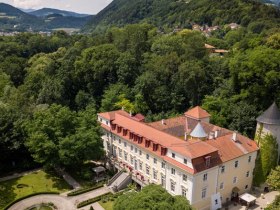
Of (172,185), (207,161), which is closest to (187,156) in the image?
(207,161)

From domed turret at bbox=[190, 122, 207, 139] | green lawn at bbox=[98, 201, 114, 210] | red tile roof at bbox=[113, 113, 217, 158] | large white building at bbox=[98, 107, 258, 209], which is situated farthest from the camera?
domed turret at bbox=[190, 122, 207, 139]

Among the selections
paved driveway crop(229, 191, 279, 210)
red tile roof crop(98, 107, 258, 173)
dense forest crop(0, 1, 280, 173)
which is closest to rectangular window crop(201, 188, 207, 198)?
red tile roof crop(98, 107, 258, 173)

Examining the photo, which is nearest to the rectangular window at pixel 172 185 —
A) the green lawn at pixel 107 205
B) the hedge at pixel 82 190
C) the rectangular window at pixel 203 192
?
the rectangular window at pixel 203 192

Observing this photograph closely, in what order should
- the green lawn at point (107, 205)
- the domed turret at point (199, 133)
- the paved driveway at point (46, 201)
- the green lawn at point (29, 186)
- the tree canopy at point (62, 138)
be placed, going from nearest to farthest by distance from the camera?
the green lawn at point (107, 205), the paved driveway at point (46, 201), the green lawn at point (29, 186), the domed turret at point (199, 133), the tree canopy at point (62, 138)

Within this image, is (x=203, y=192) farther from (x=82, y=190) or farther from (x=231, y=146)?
(x=82, y=190)

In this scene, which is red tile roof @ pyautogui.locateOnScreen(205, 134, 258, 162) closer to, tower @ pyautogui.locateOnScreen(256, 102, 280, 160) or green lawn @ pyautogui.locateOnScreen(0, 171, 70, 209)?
tower @ pyautogui.locateOnScreen(256, 102, 280, 160)

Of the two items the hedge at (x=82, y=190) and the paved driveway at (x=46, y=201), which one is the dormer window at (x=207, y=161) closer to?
the hedge at (x=82, y=190)
